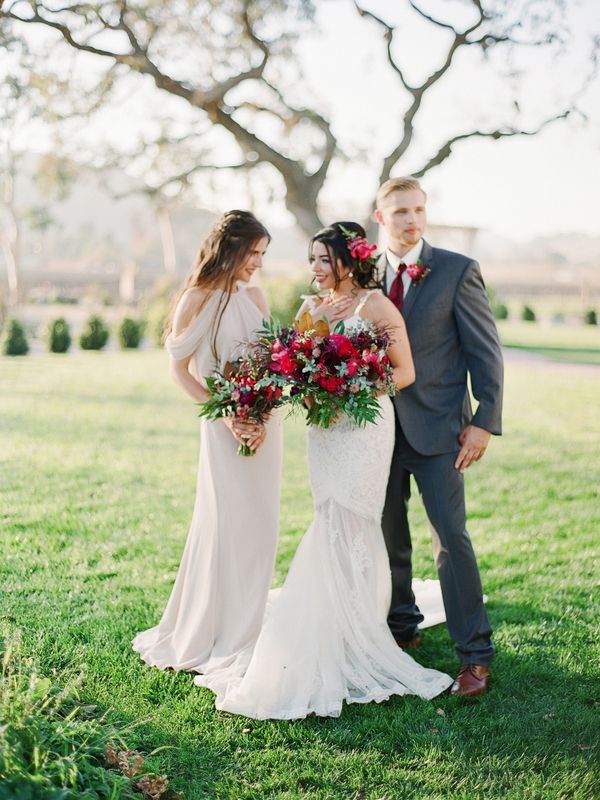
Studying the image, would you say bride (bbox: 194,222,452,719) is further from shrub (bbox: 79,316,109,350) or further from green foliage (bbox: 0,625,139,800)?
shrub (bbox: 79,316,109,350)

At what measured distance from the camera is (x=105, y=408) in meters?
13.0

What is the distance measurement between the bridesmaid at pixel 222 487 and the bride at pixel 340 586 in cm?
27

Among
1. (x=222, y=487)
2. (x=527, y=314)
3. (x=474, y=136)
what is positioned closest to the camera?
(x=222, y=487)

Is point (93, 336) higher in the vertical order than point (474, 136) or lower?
lower

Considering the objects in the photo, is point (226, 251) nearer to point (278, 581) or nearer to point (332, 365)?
point (332, 365)

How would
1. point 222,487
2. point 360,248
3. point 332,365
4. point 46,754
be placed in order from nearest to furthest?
point 46,754 → point 332,365 → point 360,248 → point 222,487

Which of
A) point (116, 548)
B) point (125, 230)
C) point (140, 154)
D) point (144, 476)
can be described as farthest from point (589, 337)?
point (125, 230)

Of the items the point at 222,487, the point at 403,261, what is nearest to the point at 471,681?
the point at 222,487

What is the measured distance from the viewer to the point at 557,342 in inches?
1057

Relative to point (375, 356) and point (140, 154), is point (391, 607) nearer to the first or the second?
point (375, 356)

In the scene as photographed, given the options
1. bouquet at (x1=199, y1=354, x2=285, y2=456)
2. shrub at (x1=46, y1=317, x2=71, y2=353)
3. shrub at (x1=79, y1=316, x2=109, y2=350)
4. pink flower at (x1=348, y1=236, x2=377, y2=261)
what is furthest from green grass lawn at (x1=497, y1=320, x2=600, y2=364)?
bouquet at (x1=199, y1=354, x2=285, y2=456)

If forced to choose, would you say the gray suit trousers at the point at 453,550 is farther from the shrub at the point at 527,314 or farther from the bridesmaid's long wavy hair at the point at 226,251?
the shrub at the point at 527,314

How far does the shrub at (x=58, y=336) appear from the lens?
2217 cm

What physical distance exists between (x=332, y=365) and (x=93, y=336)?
816 inches
